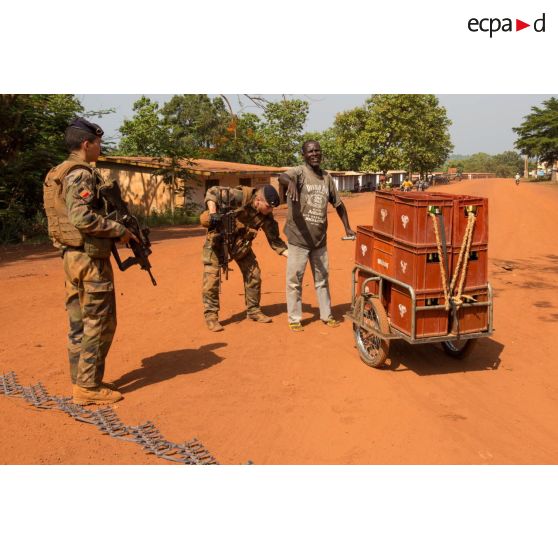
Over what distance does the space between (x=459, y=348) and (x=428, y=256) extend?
126 cm

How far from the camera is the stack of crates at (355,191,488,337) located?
17.9 ft

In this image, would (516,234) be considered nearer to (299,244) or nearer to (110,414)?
(299,244)

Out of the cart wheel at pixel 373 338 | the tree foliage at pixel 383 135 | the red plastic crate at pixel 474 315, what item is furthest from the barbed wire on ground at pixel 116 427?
the tree foliage at pixel 383 135

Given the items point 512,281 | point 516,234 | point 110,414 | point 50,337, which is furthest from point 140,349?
point 516,234

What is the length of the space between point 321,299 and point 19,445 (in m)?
4.09

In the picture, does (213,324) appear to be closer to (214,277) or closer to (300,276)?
(214,277)

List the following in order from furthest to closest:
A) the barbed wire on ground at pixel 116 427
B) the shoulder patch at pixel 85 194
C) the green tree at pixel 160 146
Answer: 1. the green tree at pixel 160 146
2. the shoulder patch at pixel 85 194
3. the barbed wire on ground at pixel 116 427

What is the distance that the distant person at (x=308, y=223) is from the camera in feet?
22.9

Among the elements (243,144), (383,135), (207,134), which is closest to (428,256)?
(243,144)

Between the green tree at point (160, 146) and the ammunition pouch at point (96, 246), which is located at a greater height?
the green tree at point (160, 146)

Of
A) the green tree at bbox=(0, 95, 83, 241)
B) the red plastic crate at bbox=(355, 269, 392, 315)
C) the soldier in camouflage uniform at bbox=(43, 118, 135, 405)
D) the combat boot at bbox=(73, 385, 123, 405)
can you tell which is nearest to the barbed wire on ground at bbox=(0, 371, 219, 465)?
the combat boot at bbox=(73, 385, 123, 405)

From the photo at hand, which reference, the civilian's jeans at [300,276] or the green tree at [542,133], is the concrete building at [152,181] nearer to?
the civilian's jeans at [300,276]

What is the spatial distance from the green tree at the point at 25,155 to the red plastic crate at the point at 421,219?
1465cm

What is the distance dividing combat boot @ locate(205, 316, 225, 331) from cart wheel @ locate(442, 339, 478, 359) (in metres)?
2.75
